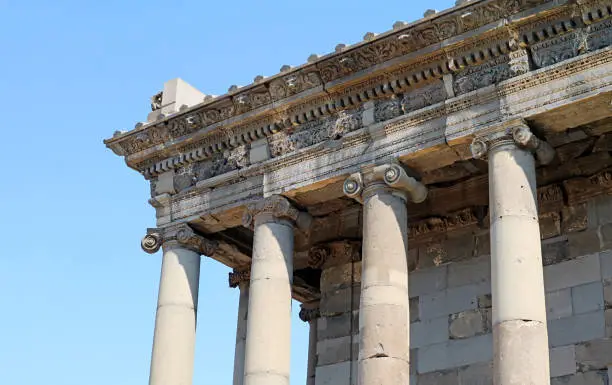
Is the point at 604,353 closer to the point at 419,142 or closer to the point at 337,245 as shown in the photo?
the point at 419,142

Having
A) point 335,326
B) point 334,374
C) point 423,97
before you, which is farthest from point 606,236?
point 334,374

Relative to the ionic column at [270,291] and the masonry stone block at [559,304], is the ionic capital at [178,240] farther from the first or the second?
the masonry stone block at [559,304]

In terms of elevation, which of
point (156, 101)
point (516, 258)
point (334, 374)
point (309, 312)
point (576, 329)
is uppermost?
point (156, 101)

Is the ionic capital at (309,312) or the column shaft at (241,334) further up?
the ionic capital at (309,312)

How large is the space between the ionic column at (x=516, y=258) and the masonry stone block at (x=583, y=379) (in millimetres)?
2725

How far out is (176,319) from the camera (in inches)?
762

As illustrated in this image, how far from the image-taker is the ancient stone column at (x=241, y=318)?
2164cm

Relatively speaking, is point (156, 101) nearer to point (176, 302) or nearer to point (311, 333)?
point (176, 302)

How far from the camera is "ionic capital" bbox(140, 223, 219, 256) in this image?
19.9 m

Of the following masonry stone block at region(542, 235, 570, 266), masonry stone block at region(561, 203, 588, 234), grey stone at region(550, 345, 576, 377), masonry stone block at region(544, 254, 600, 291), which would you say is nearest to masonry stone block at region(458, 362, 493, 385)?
grey stone at region(550, 345, 576, 377)

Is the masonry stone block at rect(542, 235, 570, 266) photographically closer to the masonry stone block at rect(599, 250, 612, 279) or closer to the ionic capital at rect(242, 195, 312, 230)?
the masonry stone block at rect(599, 250, 612, 279)

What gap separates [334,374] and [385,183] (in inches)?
181

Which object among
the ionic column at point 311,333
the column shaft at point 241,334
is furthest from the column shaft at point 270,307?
the column shaft at point 241,334

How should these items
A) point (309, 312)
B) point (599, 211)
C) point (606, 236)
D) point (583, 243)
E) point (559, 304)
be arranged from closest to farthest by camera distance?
point (559, 304) → point (606, 236) → point (583, 243) → point (599, 211) → point (309, 312)
